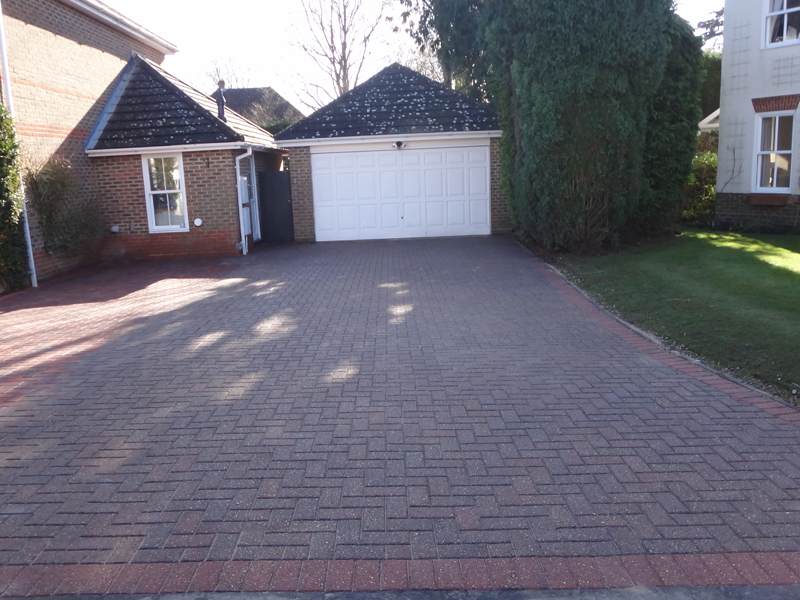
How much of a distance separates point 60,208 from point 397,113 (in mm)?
9012

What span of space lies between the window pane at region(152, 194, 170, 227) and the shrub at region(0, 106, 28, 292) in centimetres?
430

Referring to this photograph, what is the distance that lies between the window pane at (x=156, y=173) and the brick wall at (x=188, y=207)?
9.2 inches

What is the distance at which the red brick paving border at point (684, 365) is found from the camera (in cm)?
598

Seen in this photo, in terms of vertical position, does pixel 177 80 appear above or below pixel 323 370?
above

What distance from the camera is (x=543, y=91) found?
1387 cm

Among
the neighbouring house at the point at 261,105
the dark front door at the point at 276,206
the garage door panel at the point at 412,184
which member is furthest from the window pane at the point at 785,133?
the neighbouring house at the point at 261,105

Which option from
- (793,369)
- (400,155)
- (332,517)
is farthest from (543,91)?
(332,517)

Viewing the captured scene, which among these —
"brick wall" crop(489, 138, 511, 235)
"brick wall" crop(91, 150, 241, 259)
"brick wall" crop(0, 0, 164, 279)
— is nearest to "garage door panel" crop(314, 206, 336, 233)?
"brick wall" crop(91, 150, 241, 259)

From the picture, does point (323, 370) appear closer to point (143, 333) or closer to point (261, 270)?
point (143, 333)

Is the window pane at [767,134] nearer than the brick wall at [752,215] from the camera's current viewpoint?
No

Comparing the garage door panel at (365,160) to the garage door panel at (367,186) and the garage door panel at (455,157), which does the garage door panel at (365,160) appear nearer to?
the garage door panel at (367,186)

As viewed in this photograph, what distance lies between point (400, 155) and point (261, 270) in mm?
6167

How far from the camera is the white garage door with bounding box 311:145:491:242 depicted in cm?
1862

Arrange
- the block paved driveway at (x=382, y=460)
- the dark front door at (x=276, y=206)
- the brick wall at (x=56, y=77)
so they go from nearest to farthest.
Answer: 1. the block paved driveway at (x=382, y=460)
2. the brick wall at (x=56, y=77)
3. the dark front door at (x=276, y=206)
